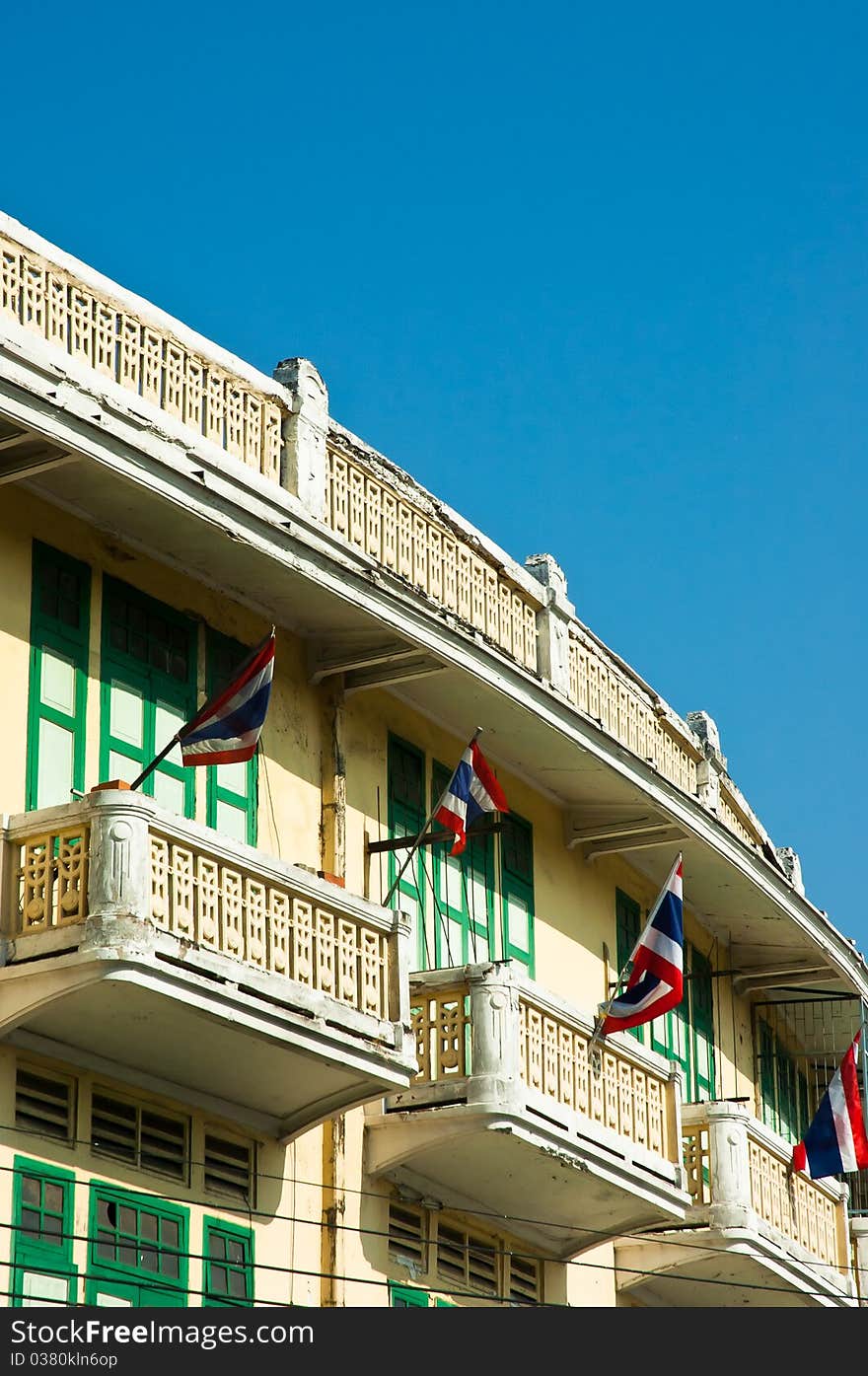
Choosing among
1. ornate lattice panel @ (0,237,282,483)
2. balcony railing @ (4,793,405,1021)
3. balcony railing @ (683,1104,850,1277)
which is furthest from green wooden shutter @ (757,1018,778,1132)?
ornate lattice panel @ (0,237,282,483)

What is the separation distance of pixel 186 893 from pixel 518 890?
640 centimetres

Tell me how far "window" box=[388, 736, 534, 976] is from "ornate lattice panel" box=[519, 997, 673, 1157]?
3.84 feet

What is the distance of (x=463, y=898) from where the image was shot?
22.2m

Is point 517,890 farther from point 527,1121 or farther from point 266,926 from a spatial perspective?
point 266,926

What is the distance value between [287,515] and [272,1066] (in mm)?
3868

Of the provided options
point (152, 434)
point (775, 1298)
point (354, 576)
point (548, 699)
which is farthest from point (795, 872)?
point (152, 434)

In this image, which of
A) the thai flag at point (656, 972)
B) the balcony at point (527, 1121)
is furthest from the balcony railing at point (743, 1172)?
the thai flag at point (656, 972)

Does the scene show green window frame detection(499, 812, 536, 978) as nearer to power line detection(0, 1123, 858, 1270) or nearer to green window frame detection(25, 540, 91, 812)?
power line detection(0, 1123, 858, 1270)

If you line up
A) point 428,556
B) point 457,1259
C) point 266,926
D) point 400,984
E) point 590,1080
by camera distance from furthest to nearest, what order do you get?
point 428,556
point 590,1080
point 457,1259
point 400,984
point 266,926

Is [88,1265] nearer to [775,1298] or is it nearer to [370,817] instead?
[370,817]

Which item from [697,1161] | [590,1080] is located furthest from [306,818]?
[697,1161]

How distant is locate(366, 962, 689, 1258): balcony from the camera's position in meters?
19.9

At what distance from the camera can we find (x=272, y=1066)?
60.2 feet

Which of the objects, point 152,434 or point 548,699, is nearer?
point 152,434
